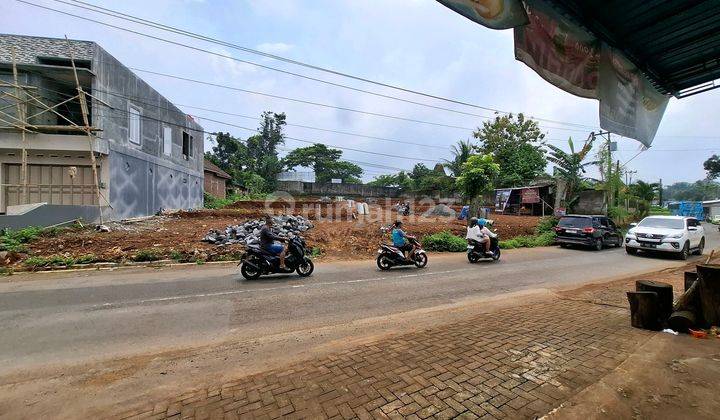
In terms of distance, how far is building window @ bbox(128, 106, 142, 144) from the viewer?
17.1 metres

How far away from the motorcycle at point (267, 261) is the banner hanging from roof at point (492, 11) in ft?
23.1

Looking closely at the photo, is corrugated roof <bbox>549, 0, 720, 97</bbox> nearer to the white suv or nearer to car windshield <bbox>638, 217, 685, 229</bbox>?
the white suv

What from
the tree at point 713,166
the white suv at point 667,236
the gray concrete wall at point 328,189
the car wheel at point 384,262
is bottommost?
the car wheel at point 384,262

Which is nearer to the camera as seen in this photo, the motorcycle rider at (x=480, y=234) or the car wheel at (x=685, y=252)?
the motorcycle rider at (x=480, y=234)

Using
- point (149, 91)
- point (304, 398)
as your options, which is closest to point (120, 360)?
point (304, 398)

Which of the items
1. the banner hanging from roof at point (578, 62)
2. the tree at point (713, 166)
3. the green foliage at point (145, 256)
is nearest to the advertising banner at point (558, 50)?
the banner hanging from roof at point (578, 62)

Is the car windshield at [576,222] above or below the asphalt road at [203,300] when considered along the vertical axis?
above

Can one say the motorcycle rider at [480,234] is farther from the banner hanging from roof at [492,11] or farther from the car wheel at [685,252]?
the banner hanging from roof at [492,11]

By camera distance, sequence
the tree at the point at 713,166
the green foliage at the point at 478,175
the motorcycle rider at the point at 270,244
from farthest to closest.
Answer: the tree at the point at 713,166 < the green foliage at the point at 478,175 < the motorcycle rider at the point at 270,244

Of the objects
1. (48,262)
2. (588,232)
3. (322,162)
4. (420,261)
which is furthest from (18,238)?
(322,162)

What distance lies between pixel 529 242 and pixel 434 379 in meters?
15.6

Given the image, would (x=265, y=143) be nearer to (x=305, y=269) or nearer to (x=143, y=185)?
(x=143, y=185)

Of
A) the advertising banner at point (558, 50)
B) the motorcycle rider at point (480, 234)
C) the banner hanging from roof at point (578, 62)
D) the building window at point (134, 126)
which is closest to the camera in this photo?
the banner hanging from roof at point (578, 62)

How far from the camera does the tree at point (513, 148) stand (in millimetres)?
36312
